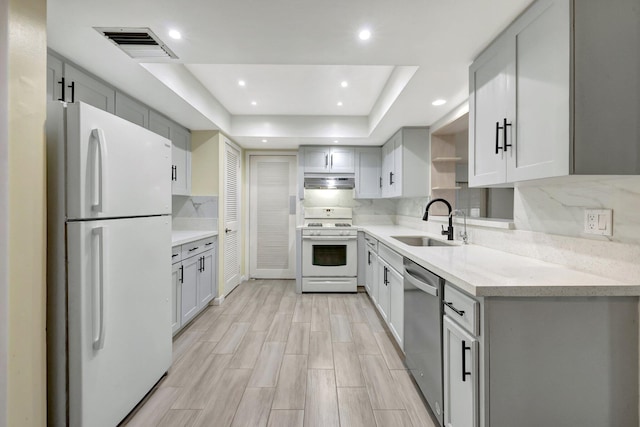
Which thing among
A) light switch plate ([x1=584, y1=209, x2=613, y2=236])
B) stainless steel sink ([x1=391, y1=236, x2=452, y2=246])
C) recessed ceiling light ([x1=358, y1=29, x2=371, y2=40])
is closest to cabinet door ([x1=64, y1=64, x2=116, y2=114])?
recessed ceiling light ([x1=358, y1=29, x2=371, y2=40])

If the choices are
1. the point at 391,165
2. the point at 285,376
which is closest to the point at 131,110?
the point at 285,376

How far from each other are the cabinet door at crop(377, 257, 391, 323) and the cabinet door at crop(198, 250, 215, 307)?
1.95 meters

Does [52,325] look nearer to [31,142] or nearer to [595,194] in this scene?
[31,142]

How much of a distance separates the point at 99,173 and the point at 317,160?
3383 millimetres

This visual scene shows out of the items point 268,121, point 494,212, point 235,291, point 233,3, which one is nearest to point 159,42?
point 233,3

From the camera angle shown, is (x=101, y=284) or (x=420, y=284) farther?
(x=420, y=284)

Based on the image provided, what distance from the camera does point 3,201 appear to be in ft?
3.87

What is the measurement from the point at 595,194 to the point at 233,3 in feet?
6.36

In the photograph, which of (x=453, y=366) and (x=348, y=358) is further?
(x=348, y=358)

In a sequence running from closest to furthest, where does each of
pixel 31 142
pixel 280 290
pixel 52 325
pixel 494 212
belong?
1. pixel 31 142
2. pixel 52 325
3. pixel 494 212
4. pixel 280 290

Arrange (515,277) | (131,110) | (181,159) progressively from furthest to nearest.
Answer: (181,159), (131,110), (515,277)

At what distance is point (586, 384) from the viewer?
1157mm

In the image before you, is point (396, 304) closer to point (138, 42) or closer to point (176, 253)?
point (176, 253)

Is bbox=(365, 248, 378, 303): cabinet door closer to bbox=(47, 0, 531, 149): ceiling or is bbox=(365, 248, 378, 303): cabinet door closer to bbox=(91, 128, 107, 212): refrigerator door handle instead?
bbox=(47, 0, 531, 149): ceiling
